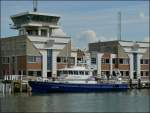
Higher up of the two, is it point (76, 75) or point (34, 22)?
point (34, 22)

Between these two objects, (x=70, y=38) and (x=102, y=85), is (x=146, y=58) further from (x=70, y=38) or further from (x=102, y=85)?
(x=102, y=85)

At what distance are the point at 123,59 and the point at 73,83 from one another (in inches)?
1337

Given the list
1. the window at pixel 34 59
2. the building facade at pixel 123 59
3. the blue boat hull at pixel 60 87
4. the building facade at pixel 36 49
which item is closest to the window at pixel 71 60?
the building facade at pixel 36 49

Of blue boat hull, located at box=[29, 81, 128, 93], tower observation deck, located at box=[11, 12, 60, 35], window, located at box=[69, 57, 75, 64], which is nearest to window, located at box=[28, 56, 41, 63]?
window, located at box=[69, 57, 75, 64]

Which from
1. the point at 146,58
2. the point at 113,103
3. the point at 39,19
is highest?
the point at 39,19

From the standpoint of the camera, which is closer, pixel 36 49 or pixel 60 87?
pixel 60 87

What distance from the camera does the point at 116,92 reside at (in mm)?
84500

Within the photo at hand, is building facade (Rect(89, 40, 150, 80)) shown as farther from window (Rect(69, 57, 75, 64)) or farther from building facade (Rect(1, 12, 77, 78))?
building facade (Rect(1, 12, 77, 78))

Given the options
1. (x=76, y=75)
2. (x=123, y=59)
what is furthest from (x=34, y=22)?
(x=76, y=75)

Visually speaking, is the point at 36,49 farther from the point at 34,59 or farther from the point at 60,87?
the point at 60,87

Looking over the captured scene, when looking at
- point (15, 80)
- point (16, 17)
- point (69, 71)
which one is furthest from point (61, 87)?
point (16, 17)

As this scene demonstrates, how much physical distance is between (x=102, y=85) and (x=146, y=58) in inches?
1406

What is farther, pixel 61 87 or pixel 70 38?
pixel 70 38

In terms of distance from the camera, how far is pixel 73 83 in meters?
81.4
